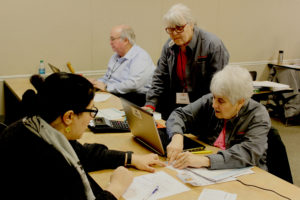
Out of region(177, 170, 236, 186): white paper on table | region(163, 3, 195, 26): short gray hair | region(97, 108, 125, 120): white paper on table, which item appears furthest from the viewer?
region(97, 108, 125, 120): white paper on table

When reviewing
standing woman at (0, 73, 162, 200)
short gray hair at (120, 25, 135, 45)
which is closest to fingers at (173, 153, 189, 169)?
standing woman at (0, 73, 162, 200)

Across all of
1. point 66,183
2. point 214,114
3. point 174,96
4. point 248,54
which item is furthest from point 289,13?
point 66,183

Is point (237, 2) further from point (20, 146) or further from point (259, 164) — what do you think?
point (20, 146)

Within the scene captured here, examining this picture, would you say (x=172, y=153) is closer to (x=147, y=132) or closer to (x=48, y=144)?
(x=147, y=132)

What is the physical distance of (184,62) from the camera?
2.63 m

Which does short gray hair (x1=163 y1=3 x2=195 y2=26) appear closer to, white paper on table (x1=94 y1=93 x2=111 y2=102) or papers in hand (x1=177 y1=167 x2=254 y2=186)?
white paper on table (x1=94 y1=93 x2=111 y2=102)

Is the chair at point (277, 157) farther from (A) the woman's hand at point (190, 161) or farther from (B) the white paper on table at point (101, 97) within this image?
(B) the white paper on table at point (101, 97)

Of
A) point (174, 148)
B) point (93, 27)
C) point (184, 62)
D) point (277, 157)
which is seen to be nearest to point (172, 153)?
point (174, 148)

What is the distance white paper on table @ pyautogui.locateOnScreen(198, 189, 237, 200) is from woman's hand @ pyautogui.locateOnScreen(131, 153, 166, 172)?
305 mm

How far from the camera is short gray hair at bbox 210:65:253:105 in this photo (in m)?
1.73

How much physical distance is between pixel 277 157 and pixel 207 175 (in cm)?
51

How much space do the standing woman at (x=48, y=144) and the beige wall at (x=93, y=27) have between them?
278 centimetres

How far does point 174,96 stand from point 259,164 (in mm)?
1150

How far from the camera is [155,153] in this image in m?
1.83
